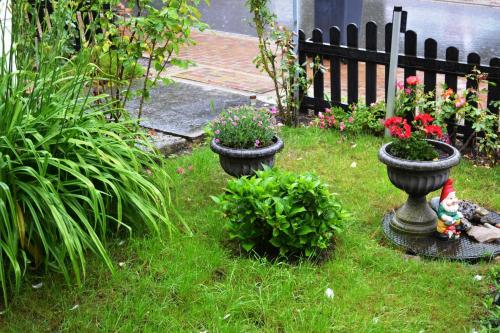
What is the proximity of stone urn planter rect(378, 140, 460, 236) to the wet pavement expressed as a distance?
4666 mm

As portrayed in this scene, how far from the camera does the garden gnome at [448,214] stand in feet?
13.7

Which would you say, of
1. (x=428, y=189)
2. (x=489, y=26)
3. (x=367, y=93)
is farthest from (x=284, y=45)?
(x=489, y=26)

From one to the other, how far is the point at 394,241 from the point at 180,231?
1.42 meters

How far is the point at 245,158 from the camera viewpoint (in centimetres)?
458

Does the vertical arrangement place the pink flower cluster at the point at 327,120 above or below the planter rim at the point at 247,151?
below

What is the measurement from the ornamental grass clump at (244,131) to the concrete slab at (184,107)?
4.15 ft

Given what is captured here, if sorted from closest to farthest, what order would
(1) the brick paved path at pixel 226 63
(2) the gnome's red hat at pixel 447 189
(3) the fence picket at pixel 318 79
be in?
1. (2) the gnome's red hat at pixel 447 189
2. (3) the fence picket at pixel 318 79
3. (1) the brick paved path at pixel 226 63

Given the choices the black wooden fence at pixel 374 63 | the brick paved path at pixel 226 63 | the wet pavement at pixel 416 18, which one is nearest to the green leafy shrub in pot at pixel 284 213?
the black wooden fence at pixel 374 63

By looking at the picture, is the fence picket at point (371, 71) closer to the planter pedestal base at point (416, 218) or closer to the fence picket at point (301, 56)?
the fence picket at point (301, 56)

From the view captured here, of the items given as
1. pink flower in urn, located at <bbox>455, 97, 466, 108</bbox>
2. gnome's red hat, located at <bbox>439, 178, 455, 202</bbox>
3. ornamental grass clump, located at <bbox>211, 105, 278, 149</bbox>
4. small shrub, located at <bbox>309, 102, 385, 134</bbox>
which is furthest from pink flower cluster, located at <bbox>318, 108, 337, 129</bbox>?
gnome's red hat, located at <bbox>439, 178, 455, 202</bbox>

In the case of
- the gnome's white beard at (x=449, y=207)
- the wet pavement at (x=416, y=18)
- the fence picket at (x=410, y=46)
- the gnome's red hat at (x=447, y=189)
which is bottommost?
the wet pavement at (x=416, y=18)

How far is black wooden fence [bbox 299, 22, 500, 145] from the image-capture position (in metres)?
5.73

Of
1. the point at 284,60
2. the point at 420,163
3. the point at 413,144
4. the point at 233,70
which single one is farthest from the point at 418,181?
the point at 233,70

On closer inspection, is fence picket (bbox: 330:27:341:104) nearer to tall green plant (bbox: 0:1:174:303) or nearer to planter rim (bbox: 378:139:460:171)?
planter rim (bbox: 378:139:460:171)
